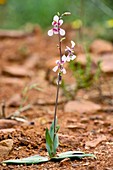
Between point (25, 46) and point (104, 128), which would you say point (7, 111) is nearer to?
point (104, 128)

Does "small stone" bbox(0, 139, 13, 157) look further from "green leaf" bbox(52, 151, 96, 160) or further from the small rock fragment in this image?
the small rock fragment

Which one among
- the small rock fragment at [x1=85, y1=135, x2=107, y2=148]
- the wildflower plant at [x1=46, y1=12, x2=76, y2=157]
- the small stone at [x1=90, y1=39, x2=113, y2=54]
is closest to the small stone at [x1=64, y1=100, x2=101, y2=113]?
the small rock fragment at [x1=85, y1=135, x2=107, y2=148]

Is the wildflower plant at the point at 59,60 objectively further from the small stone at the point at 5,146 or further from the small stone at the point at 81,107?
the small stone at the point at 81,107

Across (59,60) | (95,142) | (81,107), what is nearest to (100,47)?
(81,107)

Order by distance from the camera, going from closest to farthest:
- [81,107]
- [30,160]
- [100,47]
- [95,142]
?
[30,160] → [95,142] → [81,107] → [100,47]

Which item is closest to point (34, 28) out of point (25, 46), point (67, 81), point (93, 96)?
point (25, 46)

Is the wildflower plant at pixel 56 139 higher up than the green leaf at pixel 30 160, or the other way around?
the wildflower plant at pixel 56 139

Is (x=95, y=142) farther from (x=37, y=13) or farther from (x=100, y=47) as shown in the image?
(x=37, y=13)

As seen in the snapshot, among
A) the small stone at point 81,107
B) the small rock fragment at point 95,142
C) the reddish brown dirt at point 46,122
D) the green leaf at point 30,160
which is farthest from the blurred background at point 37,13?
the green leaf at point 30,160
